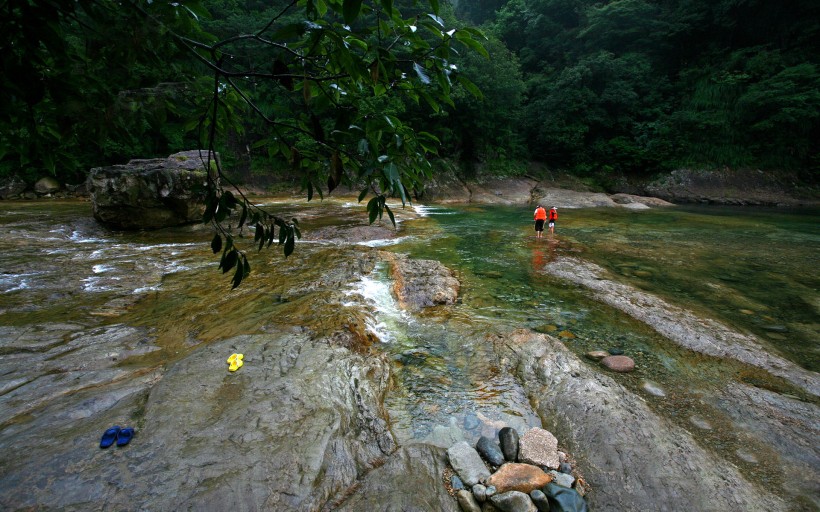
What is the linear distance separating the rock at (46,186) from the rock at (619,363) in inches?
934

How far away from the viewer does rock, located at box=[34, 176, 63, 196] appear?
1705cm

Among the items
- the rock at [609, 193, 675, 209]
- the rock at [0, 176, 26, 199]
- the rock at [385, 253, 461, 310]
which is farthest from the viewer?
the rock at [609, 193, 675, 209]

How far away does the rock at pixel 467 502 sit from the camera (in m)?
2.48

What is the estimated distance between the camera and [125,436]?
2.45 m

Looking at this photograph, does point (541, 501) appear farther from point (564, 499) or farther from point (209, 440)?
point (209, 440)

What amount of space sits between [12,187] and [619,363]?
24.3m

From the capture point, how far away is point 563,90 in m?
26.2

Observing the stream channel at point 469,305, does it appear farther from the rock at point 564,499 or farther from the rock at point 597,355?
the rock at point 564,499

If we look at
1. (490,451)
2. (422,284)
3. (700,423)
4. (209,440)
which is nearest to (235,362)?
(209,440)

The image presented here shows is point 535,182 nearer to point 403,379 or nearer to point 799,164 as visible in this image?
point 799,164

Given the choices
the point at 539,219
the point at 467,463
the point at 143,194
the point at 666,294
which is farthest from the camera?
the point at 539,219

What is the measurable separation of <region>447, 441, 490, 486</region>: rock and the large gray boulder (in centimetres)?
969

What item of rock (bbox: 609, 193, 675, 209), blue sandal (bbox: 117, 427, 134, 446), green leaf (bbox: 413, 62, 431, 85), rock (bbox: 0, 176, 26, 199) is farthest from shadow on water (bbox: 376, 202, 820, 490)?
rock (bbox: 0, 176, 26, 199)

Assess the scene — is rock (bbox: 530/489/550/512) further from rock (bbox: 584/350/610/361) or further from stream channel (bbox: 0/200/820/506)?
rock (bbox: 584/350/610/361)
